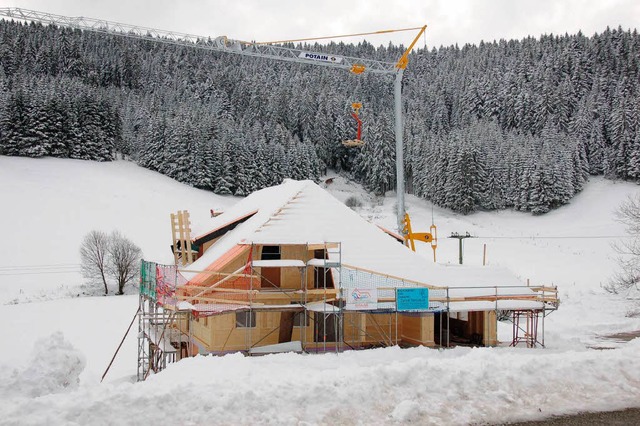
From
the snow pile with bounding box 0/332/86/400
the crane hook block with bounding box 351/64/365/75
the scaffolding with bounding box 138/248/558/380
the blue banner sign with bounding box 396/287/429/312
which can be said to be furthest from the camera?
the crane hook block with bounding box 351/64/365/75

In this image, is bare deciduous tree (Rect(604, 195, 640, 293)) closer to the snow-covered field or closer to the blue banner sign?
the snow-covered field

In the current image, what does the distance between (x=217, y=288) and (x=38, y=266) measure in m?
42.3

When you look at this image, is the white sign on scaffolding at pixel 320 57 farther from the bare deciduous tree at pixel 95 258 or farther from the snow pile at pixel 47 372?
the snow pile at pixel 47 372

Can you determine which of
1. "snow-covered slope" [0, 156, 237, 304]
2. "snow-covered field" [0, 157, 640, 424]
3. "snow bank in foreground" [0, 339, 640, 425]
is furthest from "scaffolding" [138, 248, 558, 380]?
"snow-covered slope" [0, 156, 237, 304]

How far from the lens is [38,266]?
5331 cm

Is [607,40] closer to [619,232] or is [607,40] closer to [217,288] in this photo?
[619,232]

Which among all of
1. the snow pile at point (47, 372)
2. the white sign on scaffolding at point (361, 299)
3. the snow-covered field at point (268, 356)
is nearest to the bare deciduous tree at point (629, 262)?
the snow-covered field at point (268, 356)

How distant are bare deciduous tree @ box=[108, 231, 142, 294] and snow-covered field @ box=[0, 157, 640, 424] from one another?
3905 mm

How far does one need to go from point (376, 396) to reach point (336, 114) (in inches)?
4667

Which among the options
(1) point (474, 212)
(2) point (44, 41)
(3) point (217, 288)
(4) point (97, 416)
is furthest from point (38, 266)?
(2) point (44, 41)

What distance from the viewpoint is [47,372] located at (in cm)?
1033

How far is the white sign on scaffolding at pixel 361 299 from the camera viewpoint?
19.4m

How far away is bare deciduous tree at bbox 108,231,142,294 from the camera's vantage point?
51.3 m

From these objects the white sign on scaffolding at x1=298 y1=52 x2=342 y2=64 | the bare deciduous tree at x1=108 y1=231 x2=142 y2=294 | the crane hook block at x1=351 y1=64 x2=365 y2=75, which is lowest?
the bare deciduous tree at x1=108 y1=231 x2=142 y2=294
